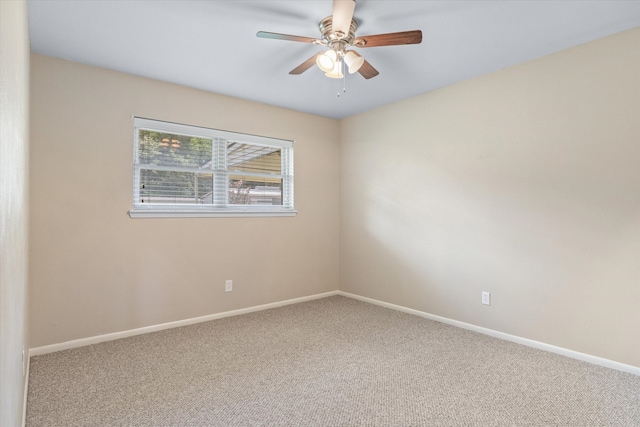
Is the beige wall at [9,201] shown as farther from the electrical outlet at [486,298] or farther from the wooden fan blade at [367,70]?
the electrical outlet at [486,298]

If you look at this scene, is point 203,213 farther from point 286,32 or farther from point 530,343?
point 530,343

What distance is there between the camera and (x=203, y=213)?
3.56m

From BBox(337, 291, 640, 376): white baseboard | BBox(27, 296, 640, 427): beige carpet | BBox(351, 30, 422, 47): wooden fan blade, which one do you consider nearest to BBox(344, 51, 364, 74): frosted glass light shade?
BBox(351, 30, 422, 47): wooden fan blade

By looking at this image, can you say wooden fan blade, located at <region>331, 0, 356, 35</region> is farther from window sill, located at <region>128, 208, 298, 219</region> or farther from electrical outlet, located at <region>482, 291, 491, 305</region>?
electrical outlet, located at <region>482, 291, 491, 305</region>

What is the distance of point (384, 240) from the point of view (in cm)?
410

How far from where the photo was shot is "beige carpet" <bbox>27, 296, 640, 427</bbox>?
1895 millimetres

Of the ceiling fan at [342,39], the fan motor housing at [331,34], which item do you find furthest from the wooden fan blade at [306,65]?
the fan motor housing at [331,34]

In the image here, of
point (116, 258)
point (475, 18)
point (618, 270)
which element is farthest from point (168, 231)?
point (618, 270)

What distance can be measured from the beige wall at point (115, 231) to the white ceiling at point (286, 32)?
0.26 meters

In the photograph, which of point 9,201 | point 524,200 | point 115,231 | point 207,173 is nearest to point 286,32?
point 207,173

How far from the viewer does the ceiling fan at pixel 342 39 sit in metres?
1.98

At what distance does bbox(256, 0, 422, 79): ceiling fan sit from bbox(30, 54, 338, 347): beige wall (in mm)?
1605

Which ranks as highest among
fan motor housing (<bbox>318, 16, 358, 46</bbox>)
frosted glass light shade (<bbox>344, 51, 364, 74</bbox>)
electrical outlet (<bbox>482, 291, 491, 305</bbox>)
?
fan motor housing (<bbox>318, 16, 358, 46</bbox>)

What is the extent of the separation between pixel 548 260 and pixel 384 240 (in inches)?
66.6
